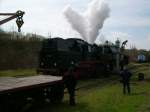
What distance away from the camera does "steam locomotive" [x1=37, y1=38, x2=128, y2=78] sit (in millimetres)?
25938

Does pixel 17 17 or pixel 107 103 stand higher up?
pixel 17 17

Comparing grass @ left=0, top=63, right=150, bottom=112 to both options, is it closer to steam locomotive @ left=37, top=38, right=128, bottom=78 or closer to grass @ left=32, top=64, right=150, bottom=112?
grass @ left=32, top=64, right=150, bottom=112

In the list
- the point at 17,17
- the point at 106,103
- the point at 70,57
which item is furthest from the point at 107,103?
the point at 70,57

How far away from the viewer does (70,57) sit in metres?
26.6

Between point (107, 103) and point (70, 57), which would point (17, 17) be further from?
point (70, 57)

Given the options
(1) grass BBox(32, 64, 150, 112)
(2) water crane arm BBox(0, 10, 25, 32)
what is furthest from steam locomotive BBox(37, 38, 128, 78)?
(2) water crane arm BBox(0, 10, 25, 32)

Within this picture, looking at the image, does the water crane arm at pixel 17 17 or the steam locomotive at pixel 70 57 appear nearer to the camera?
the water crane arm at pixel 17 17

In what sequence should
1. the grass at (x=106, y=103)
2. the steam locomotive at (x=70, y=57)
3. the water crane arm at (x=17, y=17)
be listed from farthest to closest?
the steam locomotive at (x=70, y=57) → the water crane arm at (x=17, y=17) → the grass at (x=106, y=103)

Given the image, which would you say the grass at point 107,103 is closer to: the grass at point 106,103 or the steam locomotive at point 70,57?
the grass at point 106,103

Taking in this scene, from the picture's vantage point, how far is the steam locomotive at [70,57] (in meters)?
25.9

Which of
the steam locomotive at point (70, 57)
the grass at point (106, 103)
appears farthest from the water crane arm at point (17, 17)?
the steam locomotive at point (70, 57)

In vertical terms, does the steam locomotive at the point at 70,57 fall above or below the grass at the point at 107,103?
above

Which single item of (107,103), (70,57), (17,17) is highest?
(17,17)

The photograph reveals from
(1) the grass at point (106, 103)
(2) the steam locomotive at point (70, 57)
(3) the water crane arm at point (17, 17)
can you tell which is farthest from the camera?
(2) the steam locomotive at point (70, 57)
